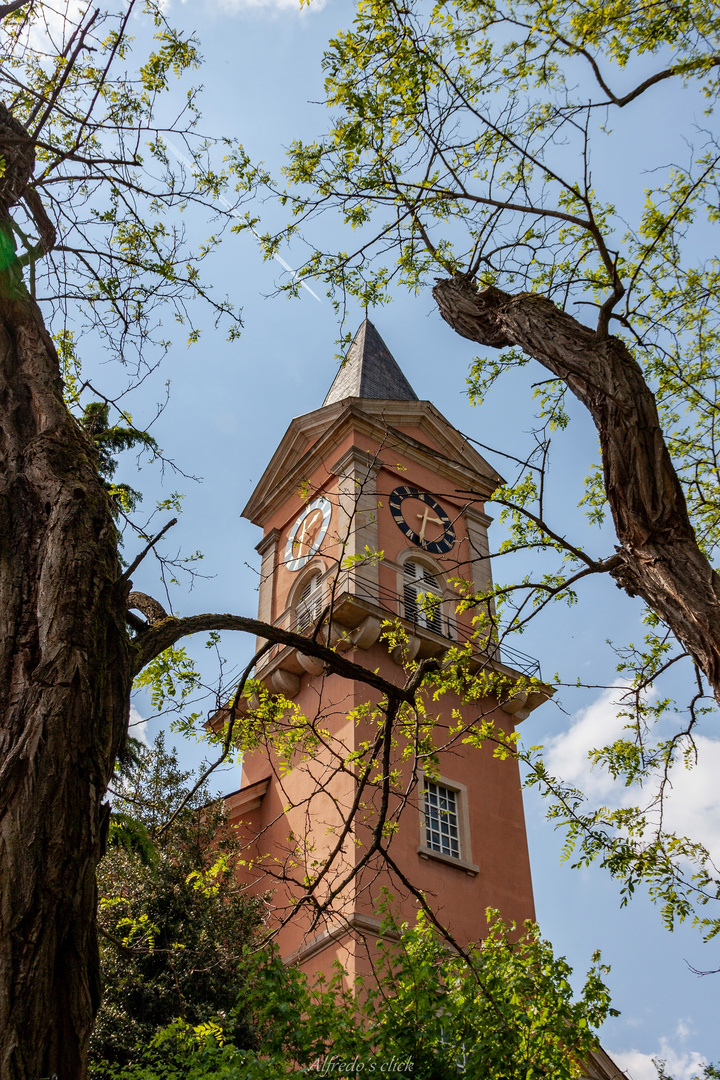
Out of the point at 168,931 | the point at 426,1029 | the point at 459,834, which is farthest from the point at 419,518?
the point at 426,1029

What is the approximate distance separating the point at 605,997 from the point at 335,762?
7373 mm

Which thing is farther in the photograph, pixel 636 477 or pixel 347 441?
pixel 347 441

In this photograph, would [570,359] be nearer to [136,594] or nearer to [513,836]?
[136,594]

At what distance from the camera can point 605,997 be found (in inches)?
356

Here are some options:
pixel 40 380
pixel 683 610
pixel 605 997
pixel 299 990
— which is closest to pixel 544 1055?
pixel 605 997

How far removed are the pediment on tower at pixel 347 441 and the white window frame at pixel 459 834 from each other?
6.93 metres

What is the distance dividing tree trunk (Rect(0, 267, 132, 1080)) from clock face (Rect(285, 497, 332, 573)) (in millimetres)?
16591

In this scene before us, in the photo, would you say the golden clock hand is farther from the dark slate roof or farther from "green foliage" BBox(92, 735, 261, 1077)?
"green foliage" BBox(92, 735, 261, 1077)

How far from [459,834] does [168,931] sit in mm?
5829

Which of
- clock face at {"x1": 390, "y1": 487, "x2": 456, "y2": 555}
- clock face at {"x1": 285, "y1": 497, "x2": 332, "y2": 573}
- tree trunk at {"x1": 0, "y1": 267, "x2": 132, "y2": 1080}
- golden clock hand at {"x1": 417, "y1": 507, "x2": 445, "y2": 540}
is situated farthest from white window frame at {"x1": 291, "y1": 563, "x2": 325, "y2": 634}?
tree trunk at {"x1": 0, "y1": 267, "x2": 132, "y2": 1080}

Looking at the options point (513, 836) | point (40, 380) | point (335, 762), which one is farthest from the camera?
point (513, 836)

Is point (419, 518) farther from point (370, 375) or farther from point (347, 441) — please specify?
point (370, 375)

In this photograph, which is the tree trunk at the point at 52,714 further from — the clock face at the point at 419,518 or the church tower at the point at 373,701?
the clock face at the point at 419,518

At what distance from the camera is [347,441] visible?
848 inches
